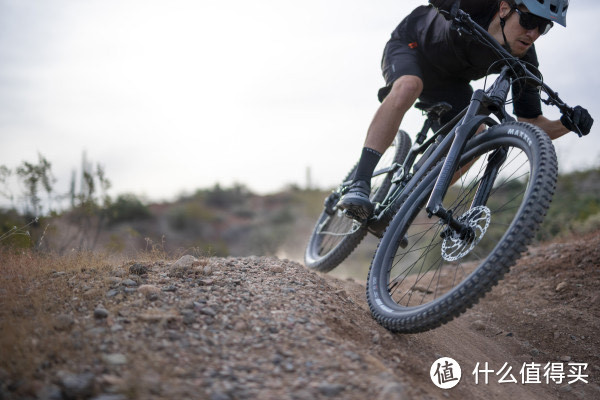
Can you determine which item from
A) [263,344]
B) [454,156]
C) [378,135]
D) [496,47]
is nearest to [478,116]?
[454,156]

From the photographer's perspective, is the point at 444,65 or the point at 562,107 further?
the point at 444,65

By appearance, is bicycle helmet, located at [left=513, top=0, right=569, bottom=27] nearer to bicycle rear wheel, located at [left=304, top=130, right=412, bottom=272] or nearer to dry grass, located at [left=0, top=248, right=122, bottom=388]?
bicycle rear wheel, located at [left=304, top=130, right=412, bottom=272]

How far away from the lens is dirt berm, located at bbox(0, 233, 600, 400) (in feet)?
5.72

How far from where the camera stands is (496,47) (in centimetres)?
Answer: 287

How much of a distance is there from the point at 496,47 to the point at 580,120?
28.0 inches

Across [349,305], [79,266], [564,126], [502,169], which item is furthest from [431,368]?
[79,266]

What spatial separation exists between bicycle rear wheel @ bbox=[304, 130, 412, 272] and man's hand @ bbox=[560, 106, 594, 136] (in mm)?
1445

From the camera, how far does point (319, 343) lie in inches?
83.4

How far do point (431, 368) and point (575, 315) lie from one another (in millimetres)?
1940

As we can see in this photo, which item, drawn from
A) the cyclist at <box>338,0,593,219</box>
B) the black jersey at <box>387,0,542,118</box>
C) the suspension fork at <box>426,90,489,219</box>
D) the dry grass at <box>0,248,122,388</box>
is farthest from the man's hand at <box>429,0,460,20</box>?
the dry grass at <box>0,248,122,388</box>

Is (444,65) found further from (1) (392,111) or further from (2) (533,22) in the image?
(2) (533,22)

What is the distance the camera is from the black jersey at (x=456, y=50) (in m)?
3.21

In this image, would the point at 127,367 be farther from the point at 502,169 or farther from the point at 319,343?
the point at 502,169

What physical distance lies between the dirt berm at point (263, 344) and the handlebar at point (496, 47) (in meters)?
1.63
